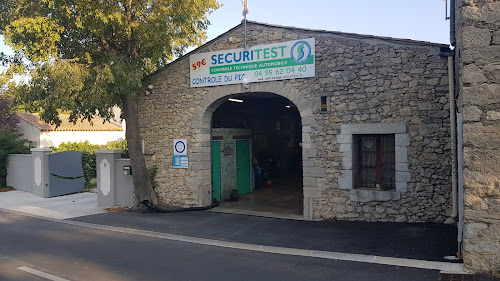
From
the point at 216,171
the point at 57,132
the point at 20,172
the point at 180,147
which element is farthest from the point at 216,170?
the point at 57,132

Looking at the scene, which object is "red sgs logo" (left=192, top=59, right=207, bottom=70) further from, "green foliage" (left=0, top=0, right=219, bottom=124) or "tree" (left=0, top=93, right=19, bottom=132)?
"tree" (left=0, top=93, right=19, bottom=132)

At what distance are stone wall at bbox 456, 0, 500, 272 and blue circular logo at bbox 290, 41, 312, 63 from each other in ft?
14.2

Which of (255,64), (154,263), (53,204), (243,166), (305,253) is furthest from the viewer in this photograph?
(243,166)

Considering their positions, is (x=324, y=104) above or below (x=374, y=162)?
above

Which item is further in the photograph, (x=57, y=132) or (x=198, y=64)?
(x=57, y=132)

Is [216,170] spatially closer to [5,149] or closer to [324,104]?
[324,104]

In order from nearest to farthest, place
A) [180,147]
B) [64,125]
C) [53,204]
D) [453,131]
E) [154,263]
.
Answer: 1. [154,263]
2. [453,131]
3. [180,147]
4. [53,204]
5. [64,125]

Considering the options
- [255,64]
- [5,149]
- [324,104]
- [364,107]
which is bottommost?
[5,149]

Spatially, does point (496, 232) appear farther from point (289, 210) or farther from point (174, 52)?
point (174, 52)

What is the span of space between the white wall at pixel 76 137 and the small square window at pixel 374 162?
2401cm

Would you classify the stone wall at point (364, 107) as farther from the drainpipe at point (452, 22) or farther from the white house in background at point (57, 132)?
the white house in background at point (57, 132)

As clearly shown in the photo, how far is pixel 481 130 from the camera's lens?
18.4ft

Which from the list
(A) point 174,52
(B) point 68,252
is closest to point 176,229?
(B) point 68,252

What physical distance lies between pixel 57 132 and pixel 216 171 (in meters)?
20.1
